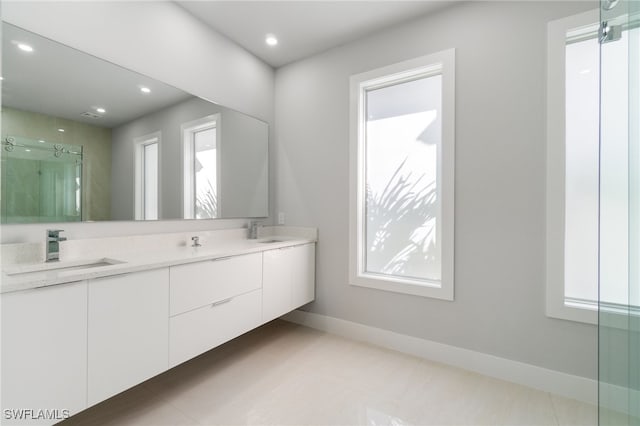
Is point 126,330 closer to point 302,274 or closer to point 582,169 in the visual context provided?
point 302,274

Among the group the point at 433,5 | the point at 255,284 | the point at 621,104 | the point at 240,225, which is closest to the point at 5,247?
the point at 255,284

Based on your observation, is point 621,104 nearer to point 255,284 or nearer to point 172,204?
point 255,284

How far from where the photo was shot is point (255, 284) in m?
2.03

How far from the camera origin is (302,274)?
251cm

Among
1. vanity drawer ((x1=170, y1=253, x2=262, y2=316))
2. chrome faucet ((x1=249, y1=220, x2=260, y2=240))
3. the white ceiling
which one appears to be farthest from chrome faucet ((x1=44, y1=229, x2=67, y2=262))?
the white ceiling

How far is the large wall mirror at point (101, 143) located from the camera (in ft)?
4.54

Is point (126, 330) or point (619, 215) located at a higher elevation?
point (619, 215)

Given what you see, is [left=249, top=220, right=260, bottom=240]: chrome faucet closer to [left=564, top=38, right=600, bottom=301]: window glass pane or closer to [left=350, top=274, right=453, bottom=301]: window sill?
[left=350, top=274, right=453, bottom=301]: window sill

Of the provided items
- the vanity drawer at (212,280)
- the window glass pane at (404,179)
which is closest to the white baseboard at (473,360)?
the window glass pane at (404,179)

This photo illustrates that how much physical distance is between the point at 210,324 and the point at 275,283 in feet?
2.02

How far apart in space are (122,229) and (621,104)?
2.58 m

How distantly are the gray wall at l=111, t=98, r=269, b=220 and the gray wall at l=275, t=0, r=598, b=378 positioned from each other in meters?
1.16

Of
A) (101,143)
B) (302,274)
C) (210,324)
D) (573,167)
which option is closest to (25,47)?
(101,143)

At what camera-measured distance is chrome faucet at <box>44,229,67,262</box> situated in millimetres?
1396
